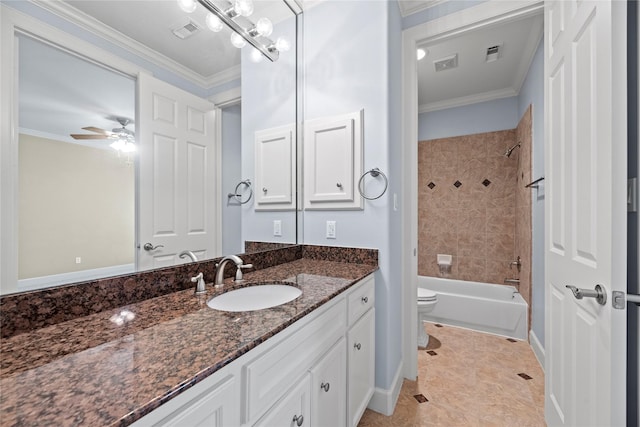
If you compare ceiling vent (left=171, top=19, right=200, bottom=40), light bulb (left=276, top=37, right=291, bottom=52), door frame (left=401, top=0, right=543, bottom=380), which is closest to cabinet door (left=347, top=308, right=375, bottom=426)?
door frame (left=401, top=0, right=543, bottom=380)

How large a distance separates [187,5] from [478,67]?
266 cm

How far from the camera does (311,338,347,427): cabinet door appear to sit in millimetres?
984

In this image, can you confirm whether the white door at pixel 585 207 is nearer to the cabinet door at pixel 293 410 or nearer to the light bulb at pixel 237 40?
the cabinet door at pixel 293 410

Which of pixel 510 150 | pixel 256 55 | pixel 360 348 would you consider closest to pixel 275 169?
pixel 256 55

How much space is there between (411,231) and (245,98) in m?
1.38

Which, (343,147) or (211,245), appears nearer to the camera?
(211,245)

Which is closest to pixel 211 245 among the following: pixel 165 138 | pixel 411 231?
pixel 165 138

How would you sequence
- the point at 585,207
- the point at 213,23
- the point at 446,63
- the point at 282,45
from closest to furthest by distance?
the point at 585,207 → the point at 213,23 → the point at 282,45 → the point at 446,63

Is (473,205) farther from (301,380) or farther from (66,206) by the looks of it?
(66,206)

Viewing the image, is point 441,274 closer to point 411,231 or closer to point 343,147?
point 411,231

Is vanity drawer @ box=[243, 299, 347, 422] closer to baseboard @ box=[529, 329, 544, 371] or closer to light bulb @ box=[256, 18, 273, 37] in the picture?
light bulb @ box=[256, 18, 273, 37]

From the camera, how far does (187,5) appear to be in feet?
3.92

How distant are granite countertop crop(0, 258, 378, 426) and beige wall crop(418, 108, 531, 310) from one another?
3.00 m

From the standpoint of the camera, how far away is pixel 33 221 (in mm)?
703
